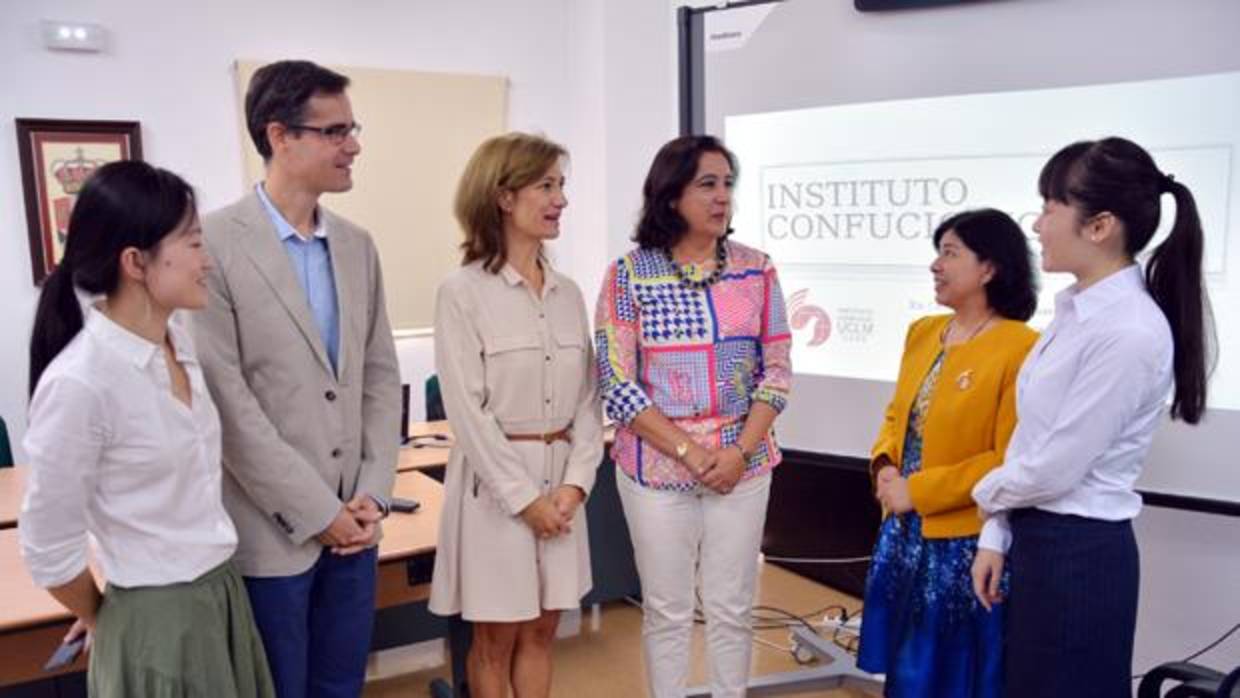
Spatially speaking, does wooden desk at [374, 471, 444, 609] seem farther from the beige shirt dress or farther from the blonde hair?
the blonde hair

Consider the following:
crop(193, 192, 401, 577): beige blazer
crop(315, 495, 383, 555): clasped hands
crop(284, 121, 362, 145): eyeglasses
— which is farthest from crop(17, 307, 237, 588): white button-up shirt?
crop(284, 121, 362, 145): eyeglasses

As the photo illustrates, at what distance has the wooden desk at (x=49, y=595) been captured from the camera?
174 centimetres

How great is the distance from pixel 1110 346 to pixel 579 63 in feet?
12.6

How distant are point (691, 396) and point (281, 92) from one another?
3.52 feet

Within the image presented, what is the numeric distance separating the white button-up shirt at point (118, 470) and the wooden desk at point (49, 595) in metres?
0.57

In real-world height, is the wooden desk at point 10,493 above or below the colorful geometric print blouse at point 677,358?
below

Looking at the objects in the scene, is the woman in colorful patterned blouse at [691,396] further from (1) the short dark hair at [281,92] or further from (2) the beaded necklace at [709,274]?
(1) the short dark hair at [281,92]

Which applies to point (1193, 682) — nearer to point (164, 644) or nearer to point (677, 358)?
point (677, 358)

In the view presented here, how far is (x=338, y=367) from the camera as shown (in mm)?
1632

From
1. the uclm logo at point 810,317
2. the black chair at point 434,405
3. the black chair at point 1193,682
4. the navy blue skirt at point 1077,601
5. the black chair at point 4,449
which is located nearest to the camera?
the black chair at point 1193,682

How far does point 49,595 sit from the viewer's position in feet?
5.86

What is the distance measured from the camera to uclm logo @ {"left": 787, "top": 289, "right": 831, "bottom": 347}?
2.83 meters

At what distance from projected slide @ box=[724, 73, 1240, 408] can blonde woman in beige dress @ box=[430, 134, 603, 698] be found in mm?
1068

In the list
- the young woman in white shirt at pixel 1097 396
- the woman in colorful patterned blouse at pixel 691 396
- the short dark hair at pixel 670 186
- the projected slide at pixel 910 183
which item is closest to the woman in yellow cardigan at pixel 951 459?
the young woman in white shirt at pixel 1097 396
